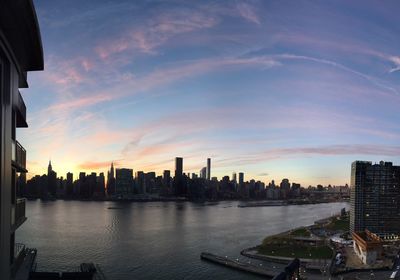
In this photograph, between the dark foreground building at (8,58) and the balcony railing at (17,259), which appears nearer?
the dark foreground building at (8,58)

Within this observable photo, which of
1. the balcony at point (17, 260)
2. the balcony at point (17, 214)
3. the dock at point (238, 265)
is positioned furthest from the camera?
the dock at point (238, 265)

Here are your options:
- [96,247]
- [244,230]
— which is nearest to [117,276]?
[96,247]

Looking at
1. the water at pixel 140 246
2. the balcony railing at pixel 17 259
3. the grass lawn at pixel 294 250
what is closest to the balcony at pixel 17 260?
the balcony railing at pixel 17 259

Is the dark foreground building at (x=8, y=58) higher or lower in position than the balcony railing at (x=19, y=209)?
higher

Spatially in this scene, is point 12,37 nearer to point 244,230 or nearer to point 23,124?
point 23,124

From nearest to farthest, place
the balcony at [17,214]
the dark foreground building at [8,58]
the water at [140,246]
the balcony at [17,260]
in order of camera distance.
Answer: the dark foreground building at [8,58]
the balcony at [17,214]
the balcony at [17,260]
the water at [140,246]

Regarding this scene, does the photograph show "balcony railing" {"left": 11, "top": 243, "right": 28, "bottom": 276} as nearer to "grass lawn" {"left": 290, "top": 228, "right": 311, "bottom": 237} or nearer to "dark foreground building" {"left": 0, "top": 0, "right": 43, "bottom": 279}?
"dark foreground building" {"left": 0, "top": 0, "right": 43, "bottom": 279}

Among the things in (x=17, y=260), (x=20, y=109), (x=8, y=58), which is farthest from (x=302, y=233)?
(x=8, y=58)

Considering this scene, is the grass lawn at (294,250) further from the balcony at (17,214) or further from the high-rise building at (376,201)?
the balcony at (17,214)
